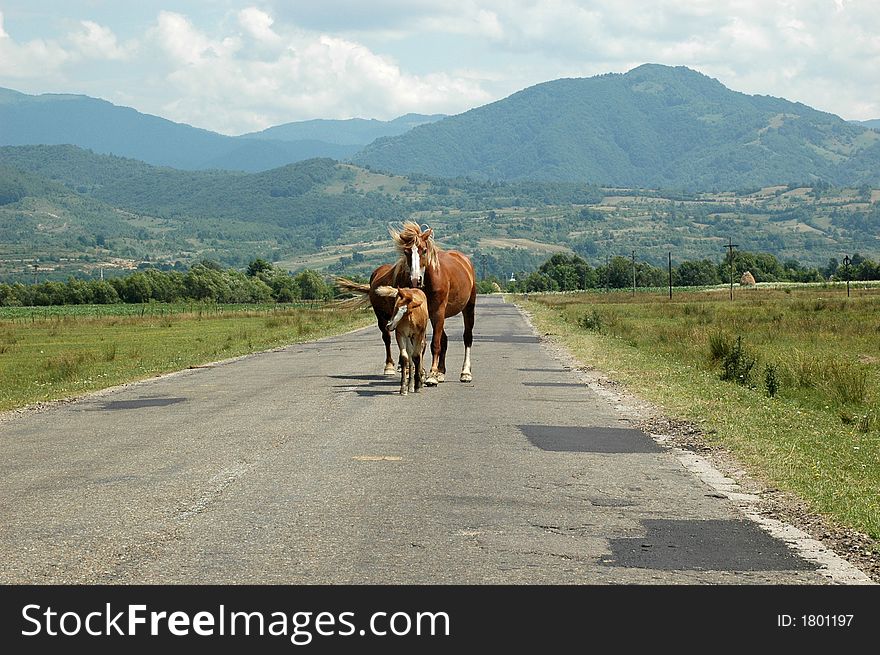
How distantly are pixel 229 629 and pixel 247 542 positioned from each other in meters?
1.90

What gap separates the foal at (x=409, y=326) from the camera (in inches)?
685

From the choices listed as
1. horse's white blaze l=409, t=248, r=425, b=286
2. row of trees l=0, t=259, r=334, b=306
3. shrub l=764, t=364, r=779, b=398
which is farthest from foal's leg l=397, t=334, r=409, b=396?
row of trees l=0, t=259, r=334, b=306

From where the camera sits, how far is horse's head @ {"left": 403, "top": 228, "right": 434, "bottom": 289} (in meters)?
18.3

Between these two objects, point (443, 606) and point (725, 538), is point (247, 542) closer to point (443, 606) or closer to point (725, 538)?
point (443, 606)

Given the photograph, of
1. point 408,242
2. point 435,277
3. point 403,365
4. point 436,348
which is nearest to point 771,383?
point 436,348

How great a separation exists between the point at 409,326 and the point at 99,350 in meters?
29.2

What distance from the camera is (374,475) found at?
1052 cm

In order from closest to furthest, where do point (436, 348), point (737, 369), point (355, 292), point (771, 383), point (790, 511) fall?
1. point (790, 511)
2. point (436, 348)
3. point (771, 383)
4. point (355, 292)
5. point (737, 369)

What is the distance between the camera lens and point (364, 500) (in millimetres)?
9297

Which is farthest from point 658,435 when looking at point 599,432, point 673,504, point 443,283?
point 443,283

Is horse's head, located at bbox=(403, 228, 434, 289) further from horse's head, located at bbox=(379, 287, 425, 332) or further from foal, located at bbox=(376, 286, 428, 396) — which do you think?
horse's head, located at bbox=(379, 287, 425, 332)


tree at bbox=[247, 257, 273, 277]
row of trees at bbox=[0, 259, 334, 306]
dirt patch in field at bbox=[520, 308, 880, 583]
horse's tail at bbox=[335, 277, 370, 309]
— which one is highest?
horse's tail at bbox=[335, 277, 370, 309]

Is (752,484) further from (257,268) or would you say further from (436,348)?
(257,268)

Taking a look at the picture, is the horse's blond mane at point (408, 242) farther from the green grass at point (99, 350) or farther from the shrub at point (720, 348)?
the shrub at point (720, 348)
